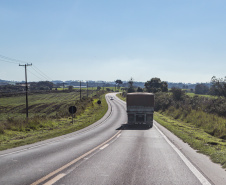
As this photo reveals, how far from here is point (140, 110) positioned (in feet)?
75.4

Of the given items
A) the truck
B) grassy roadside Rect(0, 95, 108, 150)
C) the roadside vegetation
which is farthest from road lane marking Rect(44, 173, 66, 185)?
the truck

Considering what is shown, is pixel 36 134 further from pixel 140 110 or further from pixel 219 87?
pixel 219 87

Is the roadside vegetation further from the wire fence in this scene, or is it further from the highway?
the wire fence

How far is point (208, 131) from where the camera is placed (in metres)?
21.6

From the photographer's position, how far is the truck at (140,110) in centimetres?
2291

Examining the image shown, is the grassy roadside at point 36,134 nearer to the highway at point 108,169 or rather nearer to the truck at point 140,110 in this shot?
the highway at point 108,169

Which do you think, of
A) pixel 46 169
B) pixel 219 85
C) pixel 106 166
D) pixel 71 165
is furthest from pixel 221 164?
pixel 219 85

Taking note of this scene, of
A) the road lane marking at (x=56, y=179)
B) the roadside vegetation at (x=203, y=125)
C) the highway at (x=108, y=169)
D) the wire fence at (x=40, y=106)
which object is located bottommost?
the wire fence at (x=40, y=106)

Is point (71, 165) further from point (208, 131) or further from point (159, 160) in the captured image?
point (208, 131)

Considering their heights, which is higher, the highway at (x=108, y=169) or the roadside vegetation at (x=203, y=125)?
the highway at (x=108, y=169)

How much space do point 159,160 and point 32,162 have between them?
4584 mm

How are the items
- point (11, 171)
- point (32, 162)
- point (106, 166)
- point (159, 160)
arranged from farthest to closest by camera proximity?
point (159, 160), point (32, 162), point (106, 166), point (11, 171)

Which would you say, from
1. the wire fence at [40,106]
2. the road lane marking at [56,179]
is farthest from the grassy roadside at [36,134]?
the road lane marking at [56,179]

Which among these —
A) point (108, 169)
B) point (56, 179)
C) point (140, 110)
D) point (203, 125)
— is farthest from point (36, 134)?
point (203, 125)
